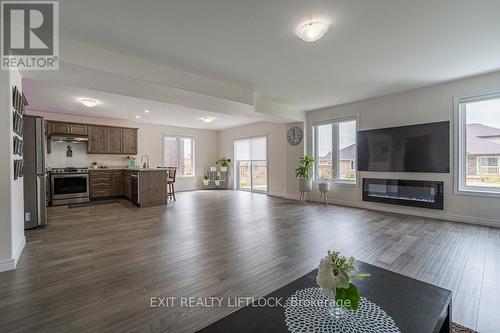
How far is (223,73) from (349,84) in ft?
8.29

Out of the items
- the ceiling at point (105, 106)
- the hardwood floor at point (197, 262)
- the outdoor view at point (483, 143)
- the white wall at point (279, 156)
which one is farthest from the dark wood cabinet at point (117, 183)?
the outdoor view at point (483, 143)

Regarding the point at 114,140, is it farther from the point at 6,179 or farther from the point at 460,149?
the point at 460,149

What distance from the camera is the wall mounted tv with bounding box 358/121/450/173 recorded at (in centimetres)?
450

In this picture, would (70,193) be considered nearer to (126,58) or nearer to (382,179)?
(126,58)

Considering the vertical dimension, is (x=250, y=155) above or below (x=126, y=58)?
below

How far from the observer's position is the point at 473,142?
4.24m

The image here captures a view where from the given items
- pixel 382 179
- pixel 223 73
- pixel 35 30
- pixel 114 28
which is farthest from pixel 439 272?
pixel 35 30

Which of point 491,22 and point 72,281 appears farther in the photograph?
point 491,22

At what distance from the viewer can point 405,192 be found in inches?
196

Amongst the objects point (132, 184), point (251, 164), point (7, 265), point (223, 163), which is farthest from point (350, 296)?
point (223, 163)

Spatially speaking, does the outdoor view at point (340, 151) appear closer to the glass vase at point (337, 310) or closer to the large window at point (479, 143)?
the large window at point (479, 143)

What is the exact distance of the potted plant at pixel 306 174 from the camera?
6453 mm

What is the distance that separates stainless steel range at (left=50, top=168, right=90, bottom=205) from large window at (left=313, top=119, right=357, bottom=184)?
688cm

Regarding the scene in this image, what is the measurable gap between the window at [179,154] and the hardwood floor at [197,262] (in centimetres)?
457
